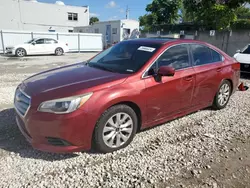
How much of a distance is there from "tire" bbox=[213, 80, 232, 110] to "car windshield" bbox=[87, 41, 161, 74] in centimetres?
193

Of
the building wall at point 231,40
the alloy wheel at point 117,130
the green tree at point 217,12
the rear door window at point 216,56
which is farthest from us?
the green tree at point 217,12

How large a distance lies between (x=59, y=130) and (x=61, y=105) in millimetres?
306

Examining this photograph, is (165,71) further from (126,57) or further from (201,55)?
(201,55)

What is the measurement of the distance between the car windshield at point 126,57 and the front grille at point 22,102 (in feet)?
4.18

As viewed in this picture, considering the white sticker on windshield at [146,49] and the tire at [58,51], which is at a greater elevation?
the white sticker on windshield at [146,49]

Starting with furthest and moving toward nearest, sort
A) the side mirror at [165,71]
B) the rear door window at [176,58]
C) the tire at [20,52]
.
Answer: the tire at [20,52] < the rear door window at [176,58] < the side mirror at [165,71]

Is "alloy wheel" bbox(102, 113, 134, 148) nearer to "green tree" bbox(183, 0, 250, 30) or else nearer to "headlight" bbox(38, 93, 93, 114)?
"headlight" bbox(38, 93, 93, 114)

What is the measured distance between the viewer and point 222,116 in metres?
4.60

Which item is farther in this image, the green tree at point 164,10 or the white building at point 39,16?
the white building at point 39,16


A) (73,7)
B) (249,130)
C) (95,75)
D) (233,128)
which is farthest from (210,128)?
(73,7)

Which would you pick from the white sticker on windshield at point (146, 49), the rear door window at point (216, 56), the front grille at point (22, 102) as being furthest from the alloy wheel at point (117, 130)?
the rear door window at point (216, 56)

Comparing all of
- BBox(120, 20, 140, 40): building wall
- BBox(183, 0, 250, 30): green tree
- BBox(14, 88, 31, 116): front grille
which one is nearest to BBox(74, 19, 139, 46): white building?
BBox(120, 20, 140, 40): building wall

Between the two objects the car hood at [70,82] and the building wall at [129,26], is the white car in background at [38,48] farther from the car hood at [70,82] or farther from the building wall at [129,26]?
the car hood at [70,82]

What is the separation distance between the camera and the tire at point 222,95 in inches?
186
